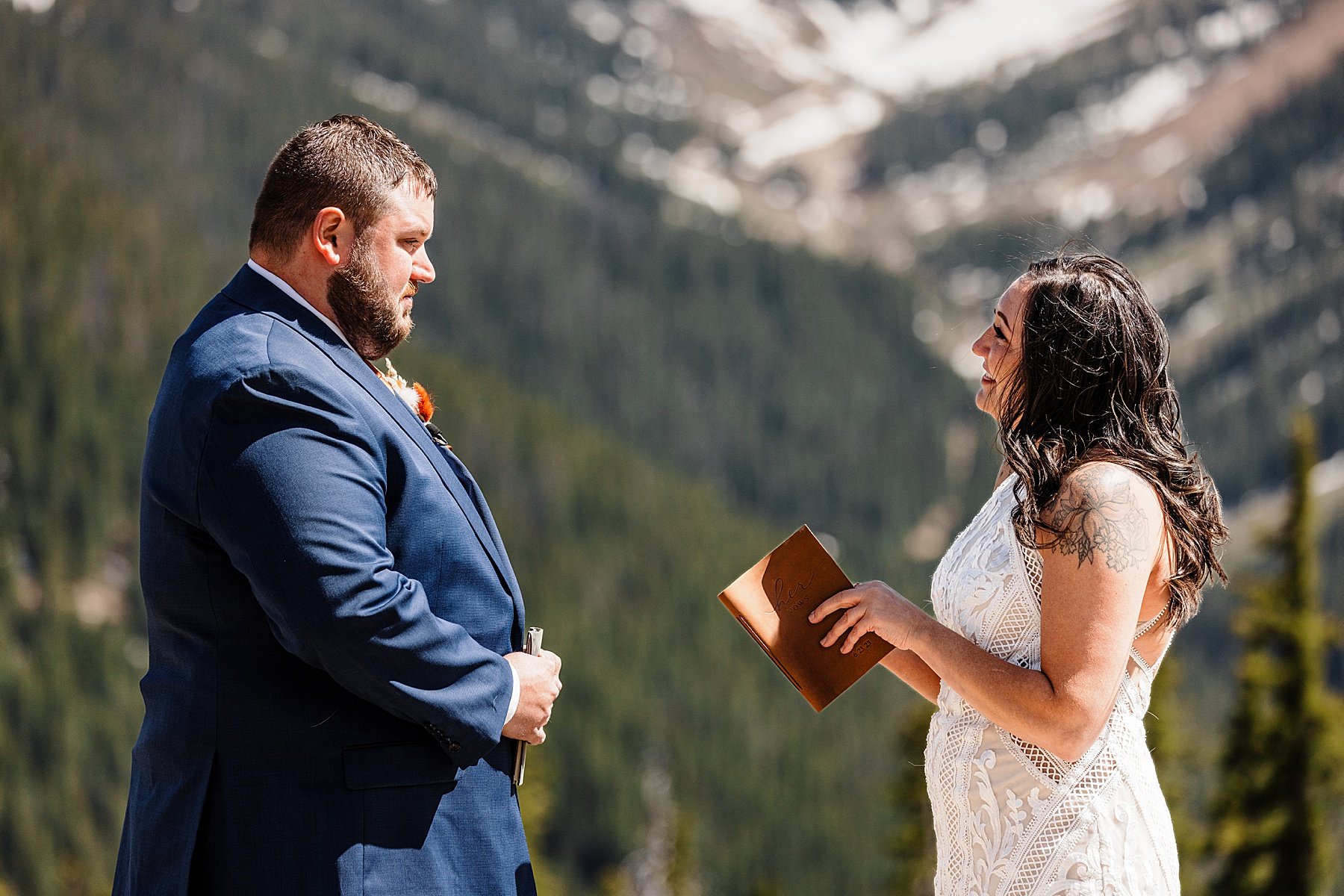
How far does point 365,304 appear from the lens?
296cm

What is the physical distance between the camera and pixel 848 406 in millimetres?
149250

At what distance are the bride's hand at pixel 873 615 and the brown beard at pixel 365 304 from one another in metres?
1.32

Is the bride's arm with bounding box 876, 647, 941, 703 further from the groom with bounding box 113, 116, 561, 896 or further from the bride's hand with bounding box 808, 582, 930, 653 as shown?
the groom with bounding box 113, 116, 561, 896

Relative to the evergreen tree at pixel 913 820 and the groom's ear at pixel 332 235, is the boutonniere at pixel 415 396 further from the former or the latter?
the evergreen tree at pixel 913 820

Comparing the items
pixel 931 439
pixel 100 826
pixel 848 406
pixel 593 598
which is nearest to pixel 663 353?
pixel 848 406

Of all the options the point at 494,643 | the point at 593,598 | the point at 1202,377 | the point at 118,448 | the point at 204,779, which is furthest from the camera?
the point at 1202,377

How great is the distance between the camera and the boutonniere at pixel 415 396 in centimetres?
311

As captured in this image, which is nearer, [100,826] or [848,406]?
[100,826]

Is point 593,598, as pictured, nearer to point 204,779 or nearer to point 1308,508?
point 1308,508

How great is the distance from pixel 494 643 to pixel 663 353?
472 ft

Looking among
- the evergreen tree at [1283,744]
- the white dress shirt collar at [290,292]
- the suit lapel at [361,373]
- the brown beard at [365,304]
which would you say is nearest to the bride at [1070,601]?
the suit lapel at [361,373]

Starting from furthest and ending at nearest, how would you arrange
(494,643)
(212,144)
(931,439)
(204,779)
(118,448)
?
1. (931,439)
2. (212,144)
3. (118,448)
4. (494,643)
5. (204,779)

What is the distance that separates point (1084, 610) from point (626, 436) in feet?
428

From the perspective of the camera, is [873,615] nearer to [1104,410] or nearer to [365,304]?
[1104,410]
